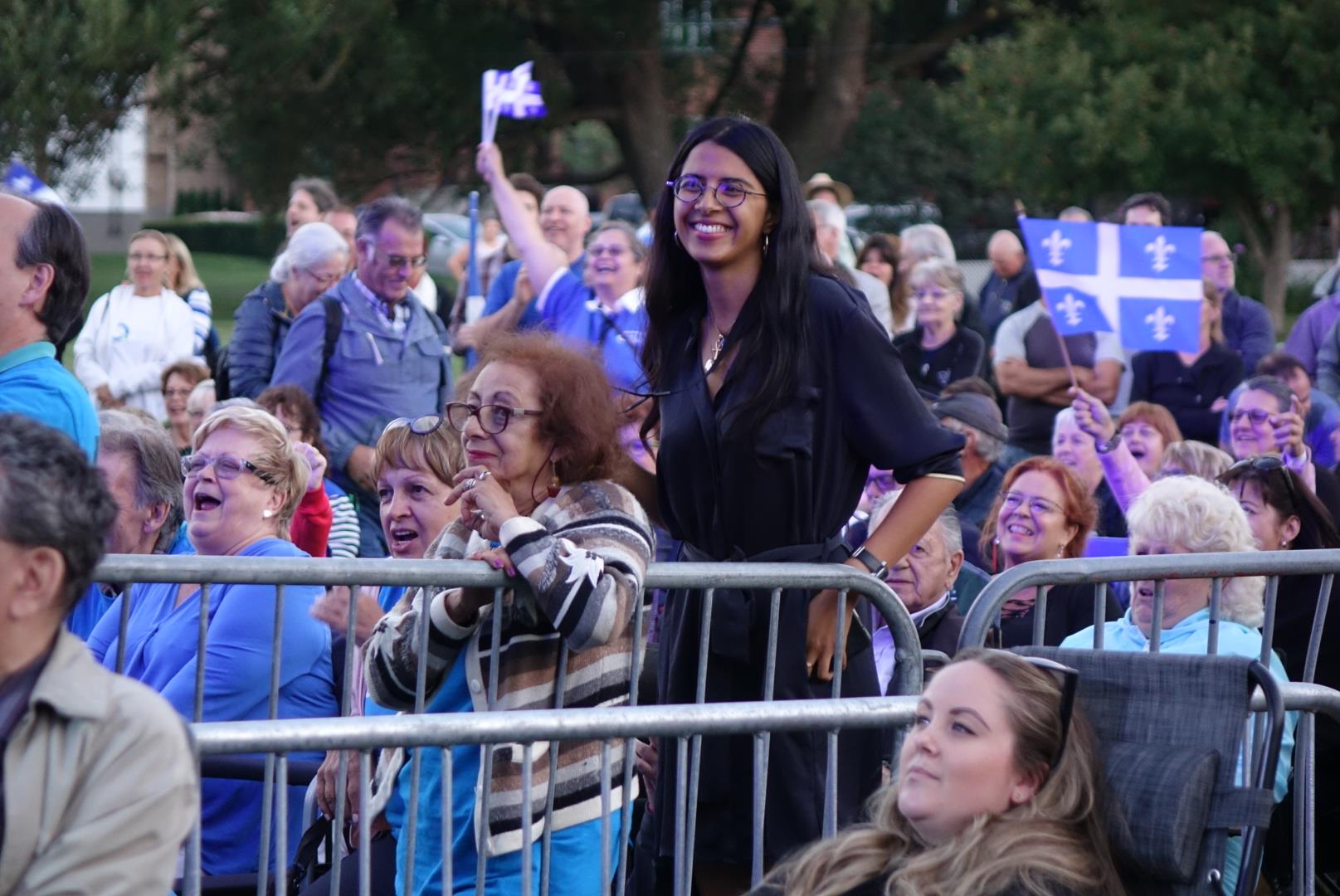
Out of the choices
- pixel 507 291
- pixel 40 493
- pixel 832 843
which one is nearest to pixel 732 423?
pixel 832 843

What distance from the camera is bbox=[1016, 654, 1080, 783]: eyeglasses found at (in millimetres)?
3658

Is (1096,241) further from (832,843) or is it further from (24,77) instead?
(24,77)

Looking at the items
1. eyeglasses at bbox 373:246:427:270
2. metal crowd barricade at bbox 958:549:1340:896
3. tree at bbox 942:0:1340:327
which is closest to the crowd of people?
metal crowd barricade at bbox 958:549:1340:896

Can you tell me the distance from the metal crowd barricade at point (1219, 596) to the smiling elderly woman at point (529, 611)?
821 millimetres

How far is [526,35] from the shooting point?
103 ft

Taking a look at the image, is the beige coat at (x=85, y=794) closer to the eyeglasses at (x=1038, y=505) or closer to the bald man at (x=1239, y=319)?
the eyeglasses at (x=1038, y=505)

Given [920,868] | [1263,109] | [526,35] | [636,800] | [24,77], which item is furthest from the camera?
[526,35]

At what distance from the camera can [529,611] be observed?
4.00 meters

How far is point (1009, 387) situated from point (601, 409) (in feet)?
20.0

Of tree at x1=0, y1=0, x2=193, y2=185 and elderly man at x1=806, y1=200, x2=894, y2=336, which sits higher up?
tree at x1=0, y1=0, x2=193, y2=185

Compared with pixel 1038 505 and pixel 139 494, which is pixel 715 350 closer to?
pixel 139 494

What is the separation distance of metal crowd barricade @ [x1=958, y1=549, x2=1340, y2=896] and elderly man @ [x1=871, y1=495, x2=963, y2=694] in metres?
1.07

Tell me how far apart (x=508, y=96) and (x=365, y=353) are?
2.90 m

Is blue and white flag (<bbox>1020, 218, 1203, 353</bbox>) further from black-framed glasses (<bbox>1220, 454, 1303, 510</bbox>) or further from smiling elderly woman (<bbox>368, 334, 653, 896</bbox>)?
smiling elderly woman (<bbox>368, 334, 653, 896</bbox>)
